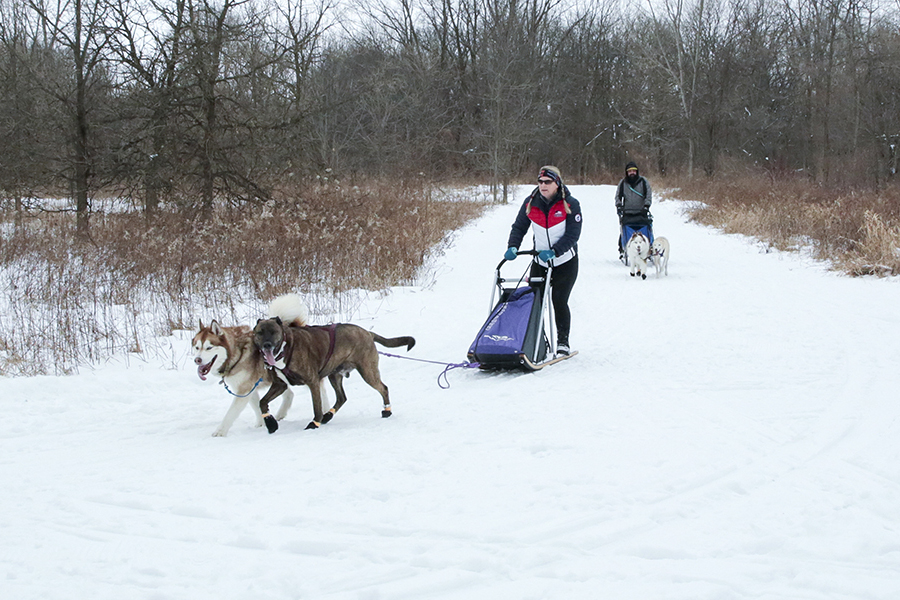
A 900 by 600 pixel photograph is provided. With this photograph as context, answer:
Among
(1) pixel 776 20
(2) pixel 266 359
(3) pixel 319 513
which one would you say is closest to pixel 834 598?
(3) pixel 319 513

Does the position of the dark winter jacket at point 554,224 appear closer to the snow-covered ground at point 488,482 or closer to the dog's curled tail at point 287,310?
the snow-covered ground at point 488,482

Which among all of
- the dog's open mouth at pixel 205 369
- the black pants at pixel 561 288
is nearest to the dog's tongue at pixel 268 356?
the dog's open mouth at pixel 205 369

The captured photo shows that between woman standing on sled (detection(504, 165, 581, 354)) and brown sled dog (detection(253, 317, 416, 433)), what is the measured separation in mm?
2221

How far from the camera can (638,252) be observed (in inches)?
500

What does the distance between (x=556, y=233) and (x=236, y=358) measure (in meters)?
3.63

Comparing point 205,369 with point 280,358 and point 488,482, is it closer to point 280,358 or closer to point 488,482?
point 280,358

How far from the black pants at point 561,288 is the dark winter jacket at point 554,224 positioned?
0.07m

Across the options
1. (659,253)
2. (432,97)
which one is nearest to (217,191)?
(659,253)

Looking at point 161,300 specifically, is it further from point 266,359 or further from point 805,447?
point 805,447

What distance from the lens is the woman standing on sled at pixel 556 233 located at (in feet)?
23.7

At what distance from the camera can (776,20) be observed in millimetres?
47625

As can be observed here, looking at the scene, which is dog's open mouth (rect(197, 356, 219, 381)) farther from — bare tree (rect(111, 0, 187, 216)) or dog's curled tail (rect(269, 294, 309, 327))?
bare tree (rect(111, 0, 187, 216))

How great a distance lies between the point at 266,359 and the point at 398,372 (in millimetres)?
2286

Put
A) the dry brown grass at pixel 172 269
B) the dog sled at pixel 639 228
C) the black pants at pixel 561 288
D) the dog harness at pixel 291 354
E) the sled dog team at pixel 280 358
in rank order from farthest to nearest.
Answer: the dog sled at pixel 639 228
the dry brown grass at pixel 172 269
the black pants at pixel 561 288
the dog harness at pixel 291 354
the sled dog team at pixel 280 358
